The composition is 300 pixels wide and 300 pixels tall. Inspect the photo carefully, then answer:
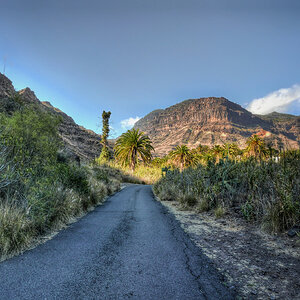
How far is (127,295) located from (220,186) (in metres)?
5.22

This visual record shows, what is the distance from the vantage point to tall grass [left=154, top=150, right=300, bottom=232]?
3.80 metres

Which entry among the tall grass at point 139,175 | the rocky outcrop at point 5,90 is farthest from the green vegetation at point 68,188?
the rocky outcrop at point 5,90

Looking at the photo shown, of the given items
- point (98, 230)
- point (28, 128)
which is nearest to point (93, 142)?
point (28, 128)

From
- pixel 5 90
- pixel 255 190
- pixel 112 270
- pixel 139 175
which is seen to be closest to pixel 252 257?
pixel 112 270

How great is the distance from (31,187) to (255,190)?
610cm

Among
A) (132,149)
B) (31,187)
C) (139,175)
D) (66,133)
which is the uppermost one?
(66,133)

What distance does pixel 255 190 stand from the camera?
16.6ft

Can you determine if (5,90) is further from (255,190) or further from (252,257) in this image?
(252,257)

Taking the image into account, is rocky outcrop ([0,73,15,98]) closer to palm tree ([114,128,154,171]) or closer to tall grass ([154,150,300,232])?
palm tree ([114,128,154,171])

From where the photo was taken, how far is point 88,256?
10.3ft

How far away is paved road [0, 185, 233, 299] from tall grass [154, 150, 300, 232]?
1.99 m

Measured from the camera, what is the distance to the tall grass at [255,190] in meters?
3.80

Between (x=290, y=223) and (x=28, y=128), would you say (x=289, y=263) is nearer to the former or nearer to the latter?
(x=290, y=223)

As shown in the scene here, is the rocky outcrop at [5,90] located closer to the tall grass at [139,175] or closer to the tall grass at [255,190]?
the tall grass at [139,175]
